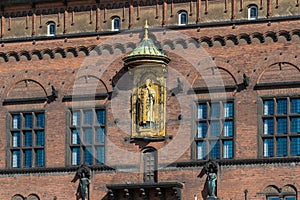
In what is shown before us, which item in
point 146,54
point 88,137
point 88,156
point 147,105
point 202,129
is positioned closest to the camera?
point 202,129

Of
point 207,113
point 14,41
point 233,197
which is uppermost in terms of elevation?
point 14,41

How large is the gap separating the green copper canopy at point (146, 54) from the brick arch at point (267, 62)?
367cm

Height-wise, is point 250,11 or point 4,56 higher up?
point 250,11

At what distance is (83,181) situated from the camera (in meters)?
51.2

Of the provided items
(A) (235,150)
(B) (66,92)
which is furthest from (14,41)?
(A) (235,150)

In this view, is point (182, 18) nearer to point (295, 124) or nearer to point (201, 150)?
point (201, 150)

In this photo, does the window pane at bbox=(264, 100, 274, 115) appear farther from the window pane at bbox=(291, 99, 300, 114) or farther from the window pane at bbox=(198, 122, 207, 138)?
the window pane at bbox=(198, 122, 207, 138)

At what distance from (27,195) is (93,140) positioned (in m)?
3.54

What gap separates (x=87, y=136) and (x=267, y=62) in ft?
26.4

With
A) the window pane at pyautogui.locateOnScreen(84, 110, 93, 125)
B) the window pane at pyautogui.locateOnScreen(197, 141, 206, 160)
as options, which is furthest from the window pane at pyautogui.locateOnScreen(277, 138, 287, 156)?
the window pane at pyautogui.locateOnScreen(84, 110, 93, 125)

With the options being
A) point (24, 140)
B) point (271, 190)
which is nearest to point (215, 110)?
point (271, 190)

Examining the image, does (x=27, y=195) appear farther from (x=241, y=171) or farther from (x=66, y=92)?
(x=241, y=171)

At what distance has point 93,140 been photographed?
51.9 meters

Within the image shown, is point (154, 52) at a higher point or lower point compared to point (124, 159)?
higher
